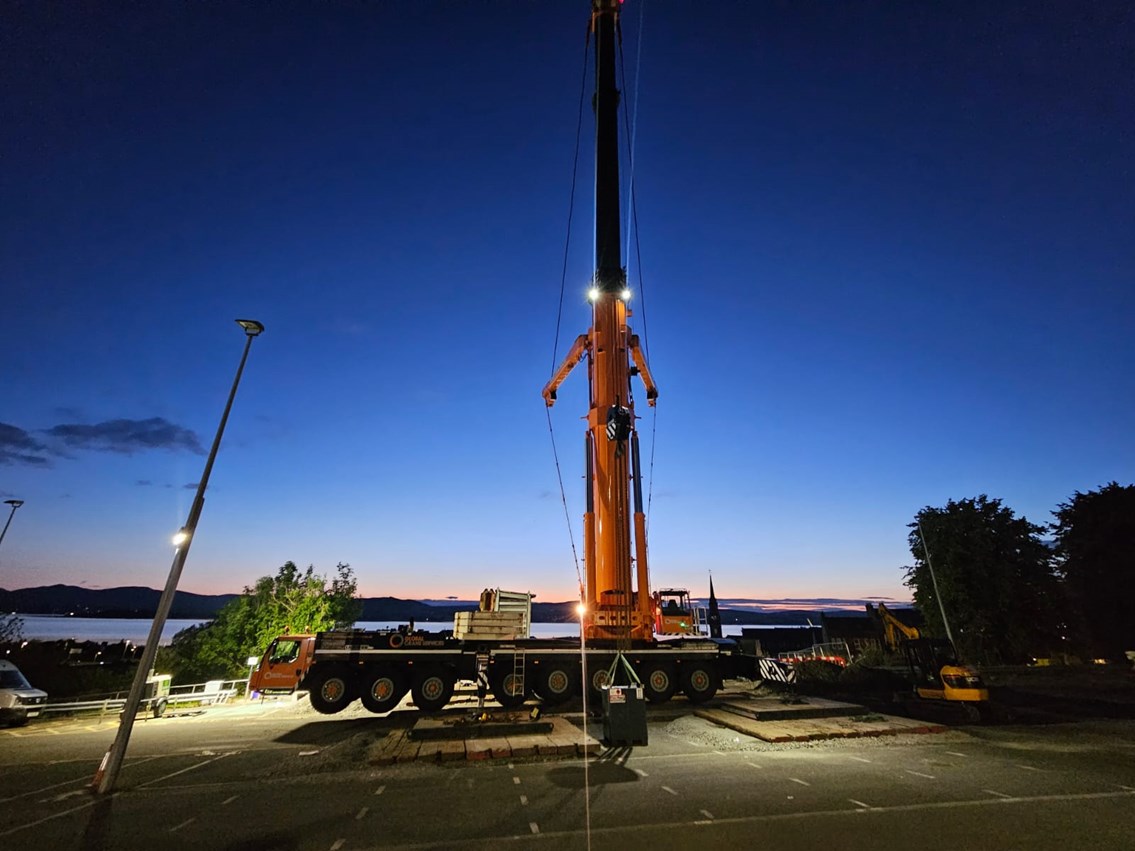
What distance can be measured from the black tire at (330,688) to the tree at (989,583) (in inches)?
1259

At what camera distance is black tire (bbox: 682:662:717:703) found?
1805 cm

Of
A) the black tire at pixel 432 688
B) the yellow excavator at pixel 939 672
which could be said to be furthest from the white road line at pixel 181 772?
the yellow excavator at pixel 939 672

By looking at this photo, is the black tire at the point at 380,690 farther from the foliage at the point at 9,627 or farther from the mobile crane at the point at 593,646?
the foliage at the point at 9,627

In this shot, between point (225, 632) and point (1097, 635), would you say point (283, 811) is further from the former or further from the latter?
point (1097, 635)

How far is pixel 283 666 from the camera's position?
16.1 metres

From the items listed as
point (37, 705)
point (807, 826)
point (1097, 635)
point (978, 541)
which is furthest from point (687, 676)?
point (1097, 635)

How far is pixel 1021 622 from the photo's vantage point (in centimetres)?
3133

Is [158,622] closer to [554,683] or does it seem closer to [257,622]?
[554,683]

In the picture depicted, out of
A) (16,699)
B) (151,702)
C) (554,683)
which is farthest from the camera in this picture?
(151,702)

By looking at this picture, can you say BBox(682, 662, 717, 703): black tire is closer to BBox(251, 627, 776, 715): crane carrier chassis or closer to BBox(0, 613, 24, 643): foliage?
BBox(251, 627, 776, 715): crane carrier chassis

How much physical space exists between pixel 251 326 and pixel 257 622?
35311 mm

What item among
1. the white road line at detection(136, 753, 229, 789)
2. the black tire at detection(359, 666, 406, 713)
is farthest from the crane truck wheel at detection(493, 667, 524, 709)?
the white road line at detection(136, 753, 229, 789)

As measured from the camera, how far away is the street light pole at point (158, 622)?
8.61 meters

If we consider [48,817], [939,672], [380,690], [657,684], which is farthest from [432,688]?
[939,672]
